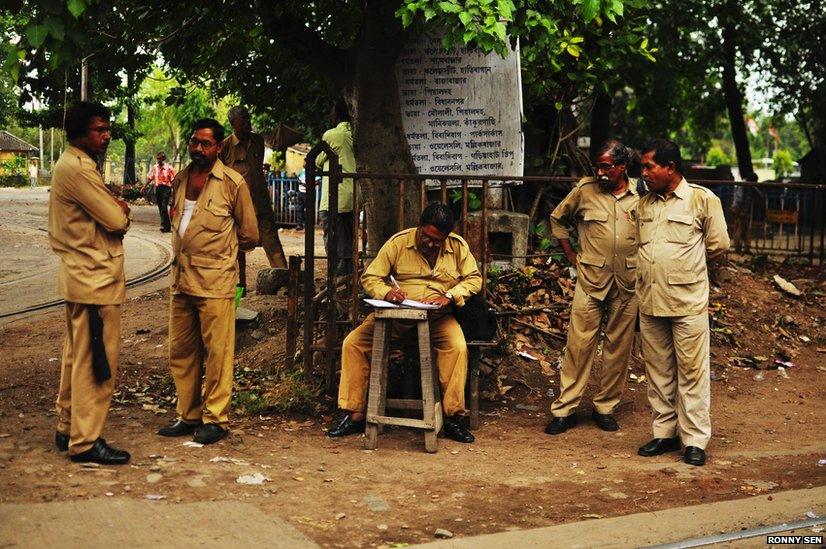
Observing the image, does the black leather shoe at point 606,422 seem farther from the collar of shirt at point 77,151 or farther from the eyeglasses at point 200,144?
the collar of shirt at point 77,151

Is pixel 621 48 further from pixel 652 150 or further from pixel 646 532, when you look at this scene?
pixel 646 532

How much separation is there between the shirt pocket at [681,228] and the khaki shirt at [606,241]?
65cm

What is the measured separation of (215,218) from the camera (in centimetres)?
602

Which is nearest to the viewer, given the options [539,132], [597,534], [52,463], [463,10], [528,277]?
[597,534]

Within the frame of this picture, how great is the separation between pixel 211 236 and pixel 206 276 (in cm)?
25

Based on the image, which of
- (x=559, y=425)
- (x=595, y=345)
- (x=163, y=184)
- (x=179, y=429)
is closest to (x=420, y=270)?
(x=595, y=345)

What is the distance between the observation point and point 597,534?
468 centimetres

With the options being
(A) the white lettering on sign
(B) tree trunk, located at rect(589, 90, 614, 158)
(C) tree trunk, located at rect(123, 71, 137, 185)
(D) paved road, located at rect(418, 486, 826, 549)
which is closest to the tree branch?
(A) the white lettering on sign

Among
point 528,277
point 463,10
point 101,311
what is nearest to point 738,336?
point 528,277

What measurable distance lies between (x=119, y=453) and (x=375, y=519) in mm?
1642

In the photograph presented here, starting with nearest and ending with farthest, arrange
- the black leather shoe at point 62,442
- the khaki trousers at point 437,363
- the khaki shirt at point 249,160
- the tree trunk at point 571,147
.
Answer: the black leather shoe at point 62,442
the khaki trousers at point 437,363
the khaki shirt at point 249,160
the tree trunk at point 571,147

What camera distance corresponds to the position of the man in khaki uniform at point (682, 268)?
6109mm

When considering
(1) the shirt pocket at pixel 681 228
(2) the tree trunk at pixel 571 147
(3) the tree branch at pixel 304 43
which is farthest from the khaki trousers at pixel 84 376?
(2) the tree trunk at pixel 571 147

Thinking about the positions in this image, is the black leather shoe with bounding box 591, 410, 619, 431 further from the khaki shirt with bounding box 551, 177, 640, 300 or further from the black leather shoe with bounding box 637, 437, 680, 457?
the khaki shirt with bounding box 551, 177, 640, 300
